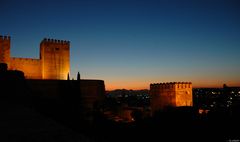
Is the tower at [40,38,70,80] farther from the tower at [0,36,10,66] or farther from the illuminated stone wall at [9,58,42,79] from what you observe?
the tower at [0,36,10,66]

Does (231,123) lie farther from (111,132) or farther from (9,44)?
(9,44)

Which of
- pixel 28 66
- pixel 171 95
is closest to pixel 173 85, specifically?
pixel 171 95

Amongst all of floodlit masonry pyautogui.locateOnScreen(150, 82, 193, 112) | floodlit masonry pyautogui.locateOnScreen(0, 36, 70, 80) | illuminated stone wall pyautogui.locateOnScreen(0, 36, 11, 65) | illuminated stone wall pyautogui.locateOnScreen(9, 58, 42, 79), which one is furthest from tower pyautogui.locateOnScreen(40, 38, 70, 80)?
floodlit masonry pyautogui.locateOnScreen(150, 82, 193, 112)

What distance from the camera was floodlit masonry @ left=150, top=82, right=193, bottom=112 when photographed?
2620 centimetres

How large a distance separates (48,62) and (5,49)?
4.09 meters

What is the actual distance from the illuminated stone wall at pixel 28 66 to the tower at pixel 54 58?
49 cm

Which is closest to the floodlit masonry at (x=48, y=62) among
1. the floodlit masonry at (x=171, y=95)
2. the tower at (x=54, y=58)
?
the tower at (x=54, y=58)

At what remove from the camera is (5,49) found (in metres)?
23.9

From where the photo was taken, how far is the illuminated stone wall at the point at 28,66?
24500 millimetres

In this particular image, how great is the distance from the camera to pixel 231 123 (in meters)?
13.0

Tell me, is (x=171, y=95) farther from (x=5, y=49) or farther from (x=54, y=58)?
(x=5, y=49)

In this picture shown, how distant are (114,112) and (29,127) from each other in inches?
836

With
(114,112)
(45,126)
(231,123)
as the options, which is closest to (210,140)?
(231,123)

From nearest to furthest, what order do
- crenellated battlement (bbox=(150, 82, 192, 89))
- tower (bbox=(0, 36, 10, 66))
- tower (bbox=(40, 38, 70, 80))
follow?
tower (bbox=(0, 36, 10, 66)), tower (bbox=(40, 38, 70, 80)), crenellated battlement (bbox=(150, 82, 192, 89))
